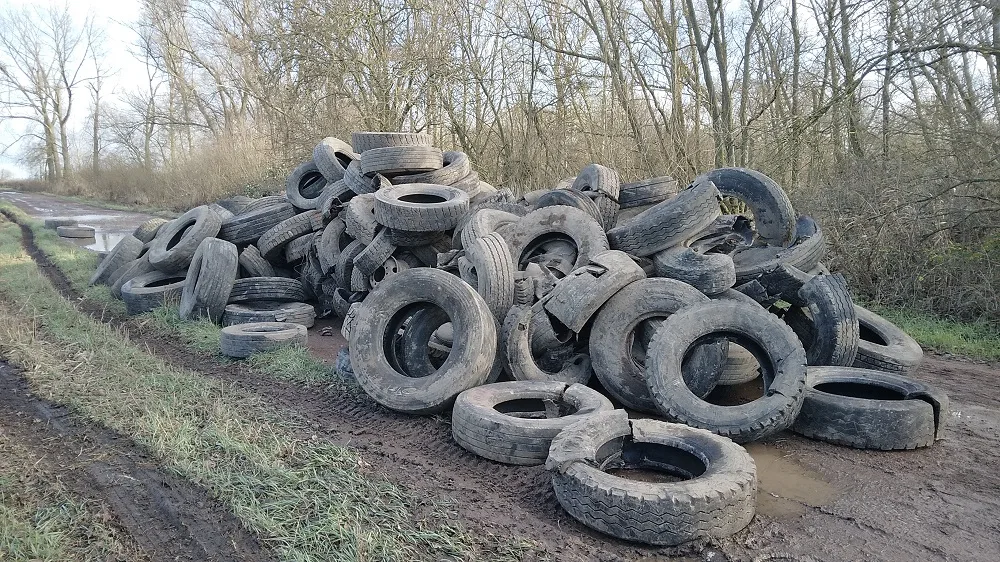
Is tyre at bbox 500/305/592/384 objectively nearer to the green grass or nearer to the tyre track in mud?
the tyre track in mud

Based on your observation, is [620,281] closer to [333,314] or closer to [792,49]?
[333,314]

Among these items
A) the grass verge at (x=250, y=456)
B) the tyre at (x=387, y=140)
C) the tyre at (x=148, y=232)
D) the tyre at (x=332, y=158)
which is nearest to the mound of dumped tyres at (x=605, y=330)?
the tyre at (x=387, y=140)

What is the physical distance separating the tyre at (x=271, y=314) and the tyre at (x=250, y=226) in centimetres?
138

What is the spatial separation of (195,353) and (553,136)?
9685mm

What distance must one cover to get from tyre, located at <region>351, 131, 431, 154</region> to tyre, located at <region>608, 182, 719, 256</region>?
4.12 metres

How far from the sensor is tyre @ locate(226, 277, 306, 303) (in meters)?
8.12

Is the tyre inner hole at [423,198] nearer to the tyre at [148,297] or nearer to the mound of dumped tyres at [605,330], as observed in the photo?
the mound of dumped tyres at [605,330]

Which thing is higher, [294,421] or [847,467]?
[294,421]

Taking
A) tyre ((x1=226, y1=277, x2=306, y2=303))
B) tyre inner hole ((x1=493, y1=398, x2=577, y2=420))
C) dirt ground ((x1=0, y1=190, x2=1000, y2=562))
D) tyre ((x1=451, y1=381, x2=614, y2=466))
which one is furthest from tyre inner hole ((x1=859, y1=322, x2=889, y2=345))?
tyre ((x1=226, y1=277, x2=306, y2=303))

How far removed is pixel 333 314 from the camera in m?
8.58

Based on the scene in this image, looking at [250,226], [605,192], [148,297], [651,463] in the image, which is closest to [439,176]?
[605,192]

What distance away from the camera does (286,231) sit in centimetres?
884

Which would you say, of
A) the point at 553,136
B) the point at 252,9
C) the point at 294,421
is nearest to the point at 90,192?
the point at 252,9

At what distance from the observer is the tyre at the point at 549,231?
6.30m
